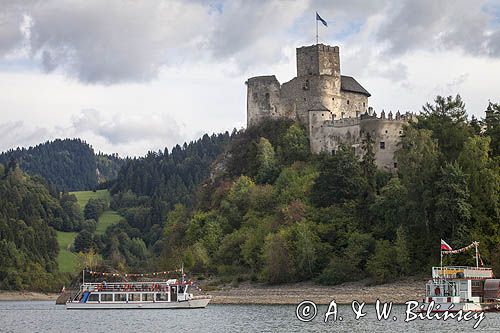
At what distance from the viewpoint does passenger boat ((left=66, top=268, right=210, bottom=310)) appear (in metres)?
81.1

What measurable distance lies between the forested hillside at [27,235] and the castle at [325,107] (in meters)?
54.8

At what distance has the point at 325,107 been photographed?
331 feet

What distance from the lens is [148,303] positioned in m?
81.6

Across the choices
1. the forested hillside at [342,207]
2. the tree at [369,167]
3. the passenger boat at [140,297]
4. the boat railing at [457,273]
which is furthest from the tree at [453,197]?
the passenger boat at [140,297]

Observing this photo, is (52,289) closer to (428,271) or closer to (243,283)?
(243,283)

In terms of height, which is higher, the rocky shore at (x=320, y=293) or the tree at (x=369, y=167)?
the tree at (x=369, y=167)

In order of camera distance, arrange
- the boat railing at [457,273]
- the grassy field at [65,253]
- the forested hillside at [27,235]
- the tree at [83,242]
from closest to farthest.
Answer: the boat railing at [457,273]
the forested hillside at [27,235]
the grassy field at [65,253]
the tree at [83,242]

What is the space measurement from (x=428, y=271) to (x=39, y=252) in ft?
321

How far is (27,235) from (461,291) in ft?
362

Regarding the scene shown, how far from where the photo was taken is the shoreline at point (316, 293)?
73312mm

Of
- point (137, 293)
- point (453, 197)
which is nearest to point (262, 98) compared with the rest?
point (137, 293)

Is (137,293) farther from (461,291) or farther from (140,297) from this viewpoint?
(461,291)

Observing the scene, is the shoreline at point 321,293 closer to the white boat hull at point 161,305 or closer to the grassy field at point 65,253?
the white boat hull at point 161,305

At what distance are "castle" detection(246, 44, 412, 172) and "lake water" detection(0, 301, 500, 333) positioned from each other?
23046 millimetres
